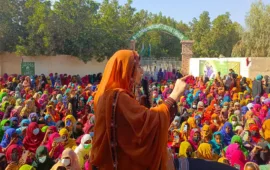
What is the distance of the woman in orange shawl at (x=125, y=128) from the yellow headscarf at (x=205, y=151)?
3.18 meters

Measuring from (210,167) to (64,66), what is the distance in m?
17.9

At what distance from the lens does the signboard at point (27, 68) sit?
17.8 m

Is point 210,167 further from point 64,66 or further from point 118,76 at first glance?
point 64,66

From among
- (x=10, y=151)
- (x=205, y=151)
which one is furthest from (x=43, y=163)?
(x=205, y=151)

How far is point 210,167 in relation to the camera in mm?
1714

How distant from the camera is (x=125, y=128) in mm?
1658

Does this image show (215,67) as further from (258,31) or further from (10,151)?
(10,151)

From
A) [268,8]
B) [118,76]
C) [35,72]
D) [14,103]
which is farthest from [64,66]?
[118,76]

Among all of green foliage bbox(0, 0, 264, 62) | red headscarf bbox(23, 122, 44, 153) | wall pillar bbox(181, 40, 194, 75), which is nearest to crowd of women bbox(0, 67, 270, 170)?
red headscarf bbox(23, 122, 44, 153)

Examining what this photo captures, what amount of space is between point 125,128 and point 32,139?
404 cm

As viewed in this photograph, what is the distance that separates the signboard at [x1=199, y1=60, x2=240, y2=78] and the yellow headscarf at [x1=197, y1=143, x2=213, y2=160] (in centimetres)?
1011

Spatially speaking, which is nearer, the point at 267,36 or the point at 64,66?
the point at 64,66

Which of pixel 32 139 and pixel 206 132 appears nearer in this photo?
pixel 32 139

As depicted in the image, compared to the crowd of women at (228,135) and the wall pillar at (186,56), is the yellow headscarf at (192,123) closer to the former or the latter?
the crowd of women at (228,135)
